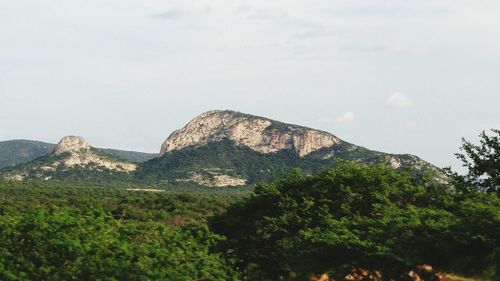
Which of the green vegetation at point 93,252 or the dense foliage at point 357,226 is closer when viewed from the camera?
the green vegetation at point 93,252

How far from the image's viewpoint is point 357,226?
25.3 meters

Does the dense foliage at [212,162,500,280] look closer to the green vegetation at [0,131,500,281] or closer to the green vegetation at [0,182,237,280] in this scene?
the green vegetation at [0,131,500,281]

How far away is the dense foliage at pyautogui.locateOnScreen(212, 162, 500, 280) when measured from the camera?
22469 mm

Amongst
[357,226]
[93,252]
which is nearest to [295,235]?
[357,226]

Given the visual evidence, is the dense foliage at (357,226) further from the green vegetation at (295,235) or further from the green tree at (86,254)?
the green tree at (86,254)

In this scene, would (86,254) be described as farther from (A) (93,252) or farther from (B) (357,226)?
(B) (357,226)

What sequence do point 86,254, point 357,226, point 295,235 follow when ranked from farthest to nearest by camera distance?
point 295,235, point 357,226, point 86,254

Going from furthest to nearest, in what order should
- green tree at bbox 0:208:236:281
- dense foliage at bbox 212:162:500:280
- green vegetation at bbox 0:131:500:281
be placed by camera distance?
dense foliage at bbox 212:162:500:280 → green vegetation at bbox 0:131:500:281 → green tree at bbox 0:208:236:281

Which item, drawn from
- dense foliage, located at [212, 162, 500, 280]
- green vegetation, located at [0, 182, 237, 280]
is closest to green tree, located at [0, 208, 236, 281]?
green vegetation, located at [0, 182, 237, 280]

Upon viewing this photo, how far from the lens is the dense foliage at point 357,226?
73.7 feet

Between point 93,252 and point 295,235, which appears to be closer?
point 93,252

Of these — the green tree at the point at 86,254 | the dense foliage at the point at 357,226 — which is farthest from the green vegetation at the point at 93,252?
the dense foliage at the point at 357,226

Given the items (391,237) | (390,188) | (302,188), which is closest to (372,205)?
(390,188)

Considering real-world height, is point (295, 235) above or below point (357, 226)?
below
